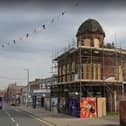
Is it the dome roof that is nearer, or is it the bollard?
the bollard

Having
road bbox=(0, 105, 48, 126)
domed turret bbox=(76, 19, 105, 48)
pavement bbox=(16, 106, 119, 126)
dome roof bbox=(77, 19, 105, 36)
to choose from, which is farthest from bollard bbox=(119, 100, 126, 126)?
dome roof bbox=(77, 19, 105, 36)

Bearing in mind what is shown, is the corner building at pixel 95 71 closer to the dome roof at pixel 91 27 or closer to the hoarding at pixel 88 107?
the dome roof at pixel 91 27

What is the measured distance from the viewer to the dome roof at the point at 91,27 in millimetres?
50719

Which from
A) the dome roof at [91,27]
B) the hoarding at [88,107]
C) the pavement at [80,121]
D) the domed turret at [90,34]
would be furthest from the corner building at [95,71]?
the pavement at [80,121]

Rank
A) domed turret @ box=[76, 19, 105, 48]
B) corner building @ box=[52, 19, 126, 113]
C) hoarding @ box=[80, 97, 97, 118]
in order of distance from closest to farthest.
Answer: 1. hoarding @ box=[80, 97, 97, 118]
2. corner building @ box=[52, 19, 126, 113]
3. domed turret @ box=[76, 19, 105, 48]

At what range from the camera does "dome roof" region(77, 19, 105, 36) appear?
50.7 metres

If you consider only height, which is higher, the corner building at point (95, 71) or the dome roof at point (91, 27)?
the dome roof at point (91, 27)

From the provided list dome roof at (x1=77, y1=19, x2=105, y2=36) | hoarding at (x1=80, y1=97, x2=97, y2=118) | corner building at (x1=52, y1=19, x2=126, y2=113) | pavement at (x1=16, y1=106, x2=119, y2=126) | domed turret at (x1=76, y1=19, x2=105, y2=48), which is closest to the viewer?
pavement at (x1=16, y1=106, x2=119, y2=126)

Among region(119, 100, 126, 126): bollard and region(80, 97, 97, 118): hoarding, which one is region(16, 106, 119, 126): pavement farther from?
region(80, 97, 97, 118): hoarding

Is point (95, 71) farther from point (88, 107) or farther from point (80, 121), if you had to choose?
point (80, 121)

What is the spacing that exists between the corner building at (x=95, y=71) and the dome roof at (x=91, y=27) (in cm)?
14

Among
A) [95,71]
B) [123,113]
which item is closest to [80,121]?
[123,113]

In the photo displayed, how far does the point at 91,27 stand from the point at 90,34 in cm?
100

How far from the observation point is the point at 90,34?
50781mm
